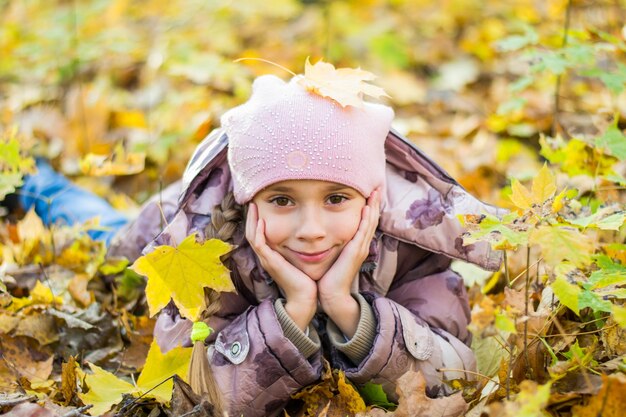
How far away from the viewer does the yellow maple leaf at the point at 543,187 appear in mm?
1623

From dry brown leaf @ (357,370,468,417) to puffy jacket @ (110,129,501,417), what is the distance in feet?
0.60

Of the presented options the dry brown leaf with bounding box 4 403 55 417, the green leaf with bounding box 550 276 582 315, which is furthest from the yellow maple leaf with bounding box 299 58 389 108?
the dry brown leaf with bounding box 4 403 55 417

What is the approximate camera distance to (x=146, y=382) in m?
1.94

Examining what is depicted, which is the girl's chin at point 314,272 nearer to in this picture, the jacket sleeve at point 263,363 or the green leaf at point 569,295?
the jacket sleeve at point 263,363

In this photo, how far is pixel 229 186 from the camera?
2.21 metres

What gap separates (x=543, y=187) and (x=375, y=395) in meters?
0.76

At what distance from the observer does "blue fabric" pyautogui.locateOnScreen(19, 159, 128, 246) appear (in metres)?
3.25

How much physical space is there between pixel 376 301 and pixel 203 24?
455 cm

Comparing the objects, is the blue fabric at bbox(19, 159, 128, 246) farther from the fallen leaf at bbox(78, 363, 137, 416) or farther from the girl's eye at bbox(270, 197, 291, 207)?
the girl's eye at bbox(270, 197, 291, 207)

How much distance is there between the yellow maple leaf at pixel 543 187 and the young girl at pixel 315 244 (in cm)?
49

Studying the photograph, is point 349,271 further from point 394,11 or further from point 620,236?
point 394,11

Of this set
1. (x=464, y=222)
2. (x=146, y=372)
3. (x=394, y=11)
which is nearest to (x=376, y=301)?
(x=464, y=222)

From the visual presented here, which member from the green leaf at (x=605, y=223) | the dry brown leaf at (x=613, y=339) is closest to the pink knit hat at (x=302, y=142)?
the green leaf at (x=605, y=223)

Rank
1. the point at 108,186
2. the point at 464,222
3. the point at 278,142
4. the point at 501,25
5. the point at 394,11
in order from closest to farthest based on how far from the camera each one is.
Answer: the point at 464,222 → the point at 278,142 → the point at 108,186 → the point at 501,25 → the point at 394,11
